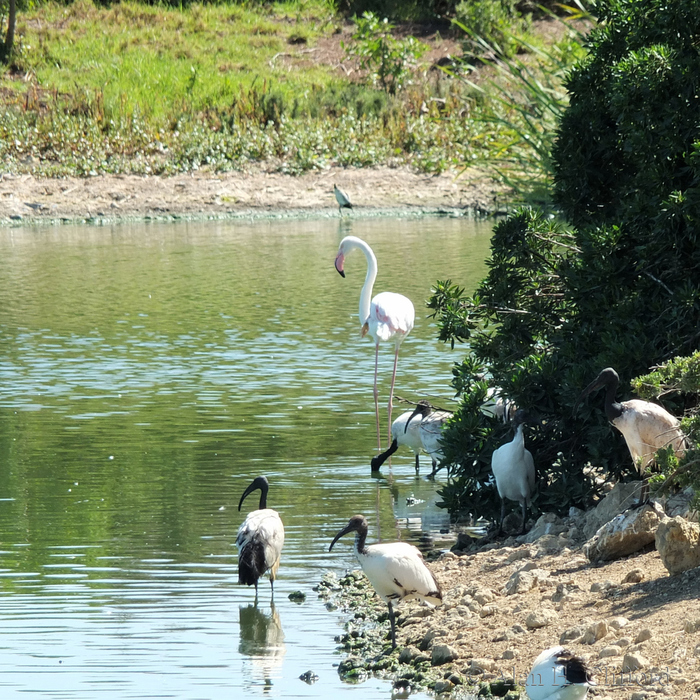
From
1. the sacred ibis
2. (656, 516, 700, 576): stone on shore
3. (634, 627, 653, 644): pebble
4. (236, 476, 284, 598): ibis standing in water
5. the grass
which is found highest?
(656, 516, 700, 576): stone on shore

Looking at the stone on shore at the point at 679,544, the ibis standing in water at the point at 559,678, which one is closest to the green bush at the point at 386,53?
the stone on shore at the point at 679,544

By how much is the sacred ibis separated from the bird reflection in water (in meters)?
3.16

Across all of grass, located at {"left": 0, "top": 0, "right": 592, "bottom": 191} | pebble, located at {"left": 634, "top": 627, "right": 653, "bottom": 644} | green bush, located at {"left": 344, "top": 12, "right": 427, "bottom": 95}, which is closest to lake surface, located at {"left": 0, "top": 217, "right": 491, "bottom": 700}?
pebble, located at {"left": 634, "top": 627, "right": 653, "bottom": 644}

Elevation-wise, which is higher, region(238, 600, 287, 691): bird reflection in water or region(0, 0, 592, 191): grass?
region(238, 600, 287, 691): bird reflection in water

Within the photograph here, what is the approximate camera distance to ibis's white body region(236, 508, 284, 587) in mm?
7760

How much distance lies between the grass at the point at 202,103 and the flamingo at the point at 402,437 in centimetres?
1905

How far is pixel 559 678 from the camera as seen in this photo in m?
5.22

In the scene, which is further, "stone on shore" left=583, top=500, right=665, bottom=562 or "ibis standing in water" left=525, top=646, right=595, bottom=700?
"stone on shore" left=583, top=500, right=665, bottom=562

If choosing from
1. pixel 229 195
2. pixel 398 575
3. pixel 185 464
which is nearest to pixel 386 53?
pixel 229 195

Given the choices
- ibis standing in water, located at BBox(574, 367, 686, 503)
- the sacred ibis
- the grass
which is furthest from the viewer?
the grass

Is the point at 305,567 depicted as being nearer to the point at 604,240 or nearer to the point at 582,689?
the point at 604,240

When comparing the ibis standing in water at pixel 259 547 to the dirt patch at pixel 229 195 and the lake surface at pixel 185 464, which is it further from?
the dirt patch at pixel 229 195

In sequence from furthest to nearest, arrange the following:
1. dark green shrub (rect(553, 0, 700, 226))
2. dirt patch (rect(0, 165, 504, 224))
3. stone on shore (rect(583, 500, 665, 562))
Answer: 1. dirt patch (rect(0, 165, 504, 224))
2. dark green shrub (rect(553, 0, 700, 226))
3. stone on shore (rect(583, 500, 665, 562))

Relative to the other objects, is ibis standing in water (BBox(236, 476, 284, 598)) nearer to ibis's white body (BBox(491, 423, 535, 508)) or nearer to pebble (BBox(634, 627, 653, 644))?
ibis's white body (BBox(491, 423, 535, 508))
